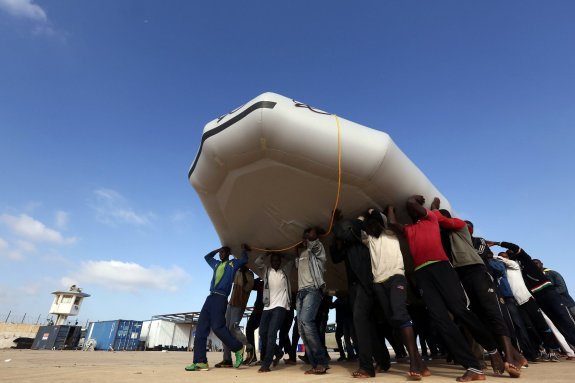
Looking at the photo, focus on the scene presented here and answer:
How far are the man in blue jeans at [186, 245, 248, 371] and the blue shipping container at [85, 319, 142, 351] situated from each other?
2705cm

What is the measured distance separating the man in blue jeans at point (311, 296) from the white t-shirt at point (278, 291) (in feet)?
1.05

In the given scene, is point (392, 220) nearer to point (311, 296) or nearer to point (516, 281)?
point (311, 296)

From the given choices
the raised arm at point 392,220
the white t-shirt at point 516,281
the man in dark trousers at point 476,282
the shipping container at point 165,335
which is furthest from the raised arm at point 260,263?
the shipping container at point 165,335

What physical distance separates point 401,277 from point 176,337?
Result: 31.8 metres

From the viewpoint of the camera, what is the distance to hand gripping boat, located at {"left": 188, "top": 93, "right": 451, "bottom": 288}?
3242mm

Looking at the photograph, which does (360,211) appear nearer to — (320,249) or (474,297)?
(320,249)

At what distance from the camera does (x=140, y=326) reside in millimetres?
27266

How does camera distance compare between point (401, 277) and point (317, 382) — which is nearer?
point (317, 382)

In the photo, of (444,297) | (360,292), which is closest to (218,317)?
(360,292)

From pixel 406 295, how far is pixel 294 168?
1.79 meters

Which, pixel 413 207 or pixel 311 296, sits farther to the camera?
pixel 311 296

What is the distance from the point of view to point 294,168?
3.46 meters

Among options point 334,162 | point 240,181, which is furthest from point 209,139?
point 334,162

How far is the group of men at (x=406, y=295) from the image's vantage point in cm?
279
